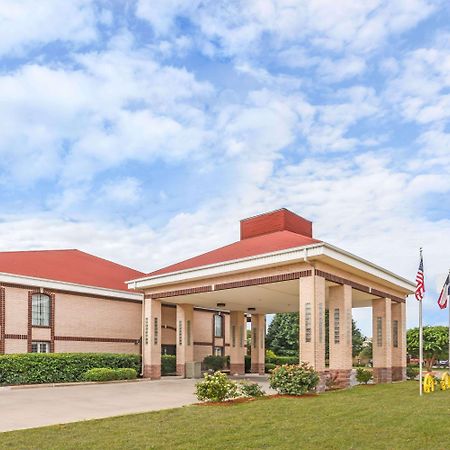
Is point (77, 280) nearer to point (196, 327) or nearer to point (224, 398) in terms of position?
point (196, 327)

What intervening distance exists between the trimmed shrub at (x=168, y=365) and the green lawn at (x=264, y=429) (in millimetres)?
18786

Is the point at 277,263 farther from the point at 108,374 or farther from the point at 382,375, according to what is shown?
the point at 108,374

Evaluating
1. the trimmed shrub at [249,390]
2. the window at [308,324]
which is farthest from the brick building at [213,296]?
the trimmed shrub at [249,390]

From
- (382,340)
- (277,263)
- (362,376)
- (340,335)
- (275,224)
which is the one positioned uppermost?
(275,224)

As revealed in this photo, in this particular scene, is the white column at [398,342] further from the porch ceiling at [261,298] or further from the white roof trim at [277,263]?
the porch ceiling at [261,298]

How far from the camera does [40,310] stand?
1180 inches

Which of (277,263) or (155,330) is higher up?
(277,263)

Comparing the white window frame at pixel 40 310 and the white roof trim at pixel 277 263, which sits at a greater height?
the white roof trim at pixel 277 263

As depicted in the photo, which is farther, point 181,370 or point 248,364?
point 248,364

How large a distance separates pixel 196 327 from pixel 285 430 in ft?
93.2

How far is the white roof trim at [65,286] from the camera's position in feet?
92.8

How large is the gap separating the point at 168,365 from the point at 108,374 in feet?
23.3

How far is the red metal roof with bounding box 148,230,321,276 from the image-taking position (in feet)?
78.7

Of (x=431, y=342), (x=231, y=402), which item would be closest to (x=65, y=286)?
(x=231, y=402)
